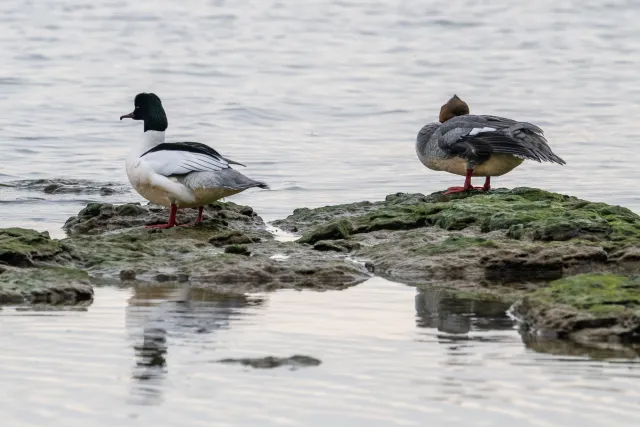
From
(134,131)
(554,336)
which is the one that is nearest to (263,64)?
(134,131)

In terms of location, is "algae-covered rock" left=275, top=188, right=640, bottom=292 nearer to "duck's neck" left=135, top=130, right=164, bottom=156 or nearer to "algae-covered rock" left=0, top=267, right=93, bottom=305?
"duck's neck" left=135, top=130, right=164, bottom=156

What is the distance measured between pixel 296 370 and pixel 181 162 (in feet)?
14.7

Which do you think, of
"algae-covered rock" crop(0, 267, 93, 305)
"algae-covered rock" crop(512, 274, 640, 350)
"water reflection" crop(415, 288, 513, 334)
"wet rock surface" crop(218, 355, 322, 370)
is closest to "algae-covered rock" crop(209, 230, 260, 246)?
"algae-covered rock" crop(0, 267, 93, 305)

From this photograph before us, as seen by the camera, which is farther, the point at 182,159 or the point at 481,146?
the point at 481,146

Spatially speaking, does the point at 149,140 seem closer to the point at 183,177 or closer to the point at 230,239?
the point at 183,177

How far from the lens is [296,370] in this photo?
252 inches

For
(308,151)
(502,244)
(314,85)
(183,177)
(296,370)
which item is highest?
(314,85)

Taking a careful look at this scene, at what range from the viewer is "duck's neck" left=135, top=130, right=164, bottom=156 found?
11.2 m

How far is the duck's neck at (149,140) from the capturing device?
11.2 meters

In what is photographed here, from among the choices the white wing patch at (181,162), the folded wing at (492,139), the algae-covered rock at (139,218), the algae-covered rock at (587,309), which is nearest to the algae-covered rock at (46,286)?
the white wing patch at (181,162)

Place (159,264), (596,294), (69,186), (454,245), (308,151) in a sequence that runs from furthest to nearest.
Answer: (308,151) < (69,186) < (454,245) < (159,264) < (596,294)

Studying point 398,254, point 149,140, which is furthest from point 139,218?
point 398,254

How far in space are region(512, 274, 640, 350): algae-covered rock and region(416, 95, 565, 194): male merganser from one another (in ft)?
13.9

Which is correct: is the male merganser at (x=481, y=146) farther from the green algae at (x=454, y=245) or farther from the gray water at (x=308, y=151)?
the green algae at (x=454, y=245)
